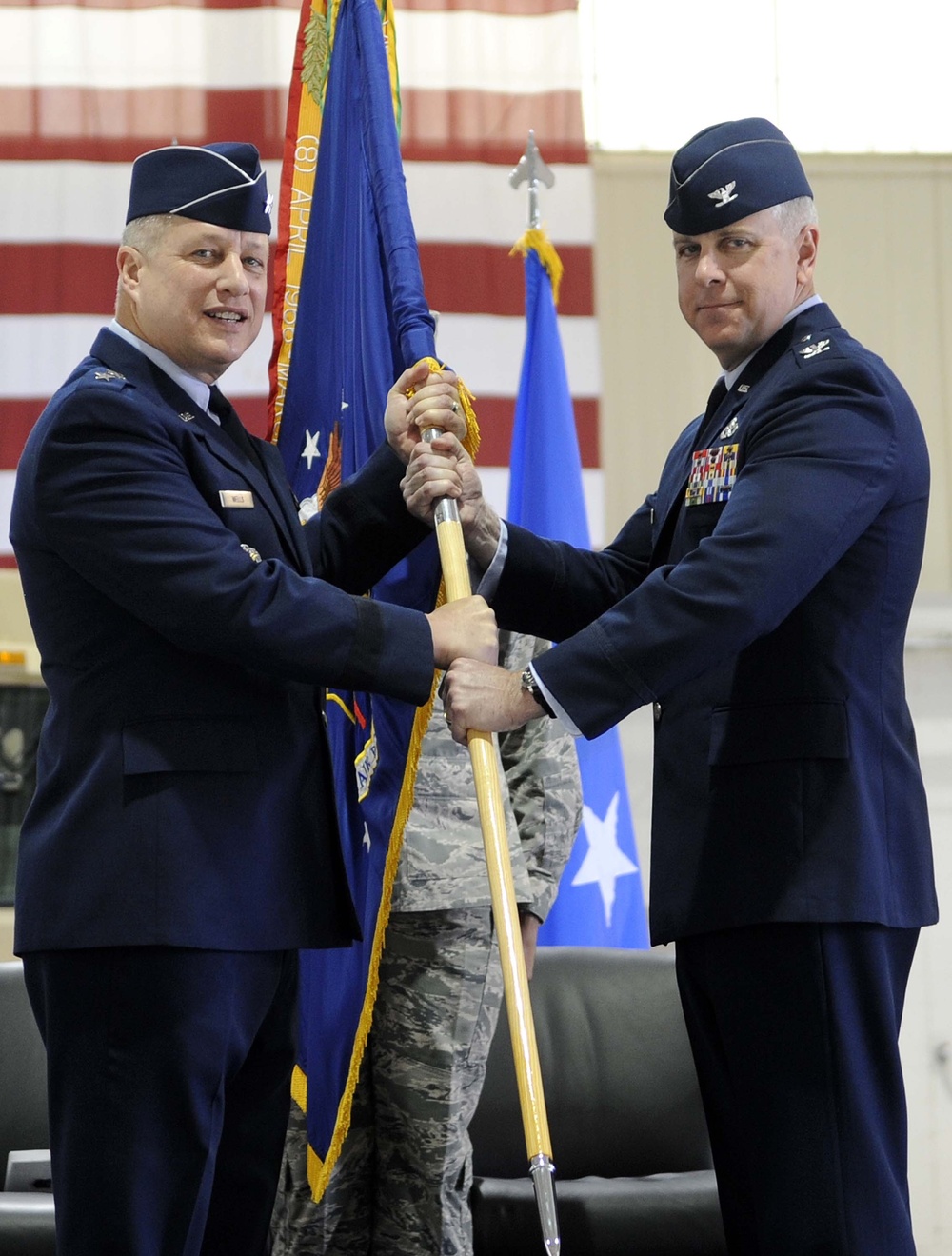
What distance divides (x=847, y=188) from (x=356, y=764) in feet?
14.7

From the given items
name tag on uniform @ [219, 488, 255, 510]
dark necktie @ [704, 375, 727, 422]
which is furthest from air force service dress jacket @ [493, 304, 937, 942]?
name tag on uniform @ [219, 488, 255, 510]

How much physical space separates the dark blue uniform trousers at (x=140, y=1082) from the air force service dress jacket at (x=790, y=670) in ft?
1.87

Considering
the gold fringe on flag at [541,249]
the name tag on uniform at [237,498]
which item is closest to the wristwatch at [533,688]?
the name tag on uniform at [237,498]

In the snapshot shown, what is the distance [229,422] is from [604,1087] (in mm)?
2073

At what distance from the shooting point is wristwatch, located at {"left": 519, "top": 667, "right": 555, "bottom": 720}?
197cm

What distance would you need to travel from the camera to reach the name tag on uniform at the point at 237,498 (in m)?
1.98

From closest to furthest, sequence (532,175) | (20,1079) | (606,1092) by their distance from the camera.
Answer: (20,1079) → (606,1092) → (532,175)

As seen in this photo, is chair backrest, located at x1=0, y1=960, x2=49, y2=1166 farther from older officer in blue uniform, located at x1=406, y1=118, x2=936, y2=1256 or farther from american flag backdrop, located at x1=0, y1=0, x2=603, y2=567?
american flag backdrop, located at x1=0, y1=0, x2=603, y2=567

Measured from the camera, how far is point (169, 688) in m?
1.84

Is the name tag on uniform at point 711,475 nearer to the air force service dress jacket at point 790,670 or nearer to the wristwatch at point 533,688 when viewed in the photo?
the air force service dress jacket at point 790,670

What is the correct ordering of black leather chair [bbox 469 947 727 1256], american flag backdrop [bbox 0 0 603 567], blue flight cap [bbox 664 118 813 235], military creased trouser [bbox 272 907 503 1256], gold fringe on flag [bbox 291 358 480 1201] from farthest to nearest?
1. american flag backdrop [bbox 0 0 603 567]
2. black leather chair [bbox 469 947 727 1256]
3. military creased trouser [bbox 272 907 503 1256]
4. gold fringe on flag [bbox 291 358 480 1201]
5. blue flight cap [bbox 664 118 813 235]

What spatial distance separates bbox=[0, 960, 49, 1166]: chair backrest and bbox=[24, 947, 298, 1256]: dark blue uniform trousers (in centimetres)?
169

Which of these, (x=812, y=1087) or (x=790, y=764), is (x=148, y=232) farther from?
(x=812, y=1087)

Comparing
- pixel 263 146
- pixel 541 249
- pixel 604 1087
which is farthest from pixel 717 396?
pixel 263 146
